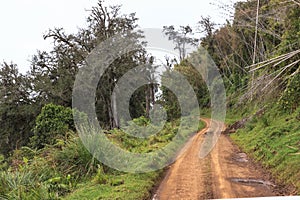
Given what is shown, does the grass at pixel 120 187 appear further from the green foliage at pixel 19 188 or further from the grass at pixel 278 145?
the grass at pixel 278 145

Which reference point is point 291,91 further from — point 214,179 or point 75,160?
point 75,160

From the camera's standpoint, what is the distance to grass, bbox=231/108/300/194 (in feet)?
19.1

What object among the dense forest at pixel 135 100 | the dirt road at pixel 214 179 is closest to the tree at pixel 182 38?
the dense forest at pixel 135 100

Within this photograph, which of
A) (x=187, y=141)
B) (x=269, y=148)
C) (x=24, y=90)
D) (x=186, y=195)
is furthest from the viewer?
(x=24, y=90)

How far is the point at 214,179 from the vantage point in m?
5.98

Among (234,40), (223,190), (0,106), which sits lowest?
(223,190)

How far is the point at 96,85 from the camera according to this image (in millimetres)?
17828

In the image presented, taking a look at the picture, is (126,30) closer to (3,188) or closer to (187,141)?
(187,141)

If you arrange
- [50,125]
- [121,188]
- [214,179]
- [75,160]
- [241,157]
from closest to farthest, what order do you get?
[121,188] < [214,179] < [75,160] < [241,157] < [50,125]

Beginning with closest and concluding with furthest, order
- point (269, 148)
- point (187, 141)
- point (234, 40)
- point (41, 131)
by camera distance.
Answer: point (269, 148) < point (187, 141) < point (41, 131) < point (234, 40)

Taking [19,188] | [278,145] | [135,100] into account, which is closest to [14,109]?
[135,100]

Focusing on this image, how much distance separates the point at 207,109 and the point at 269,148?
53.6 ft

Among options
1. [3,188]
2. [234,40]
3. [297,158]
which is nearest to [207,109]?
[234,40]

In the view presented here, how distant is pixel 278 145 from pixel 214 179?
232 cm
